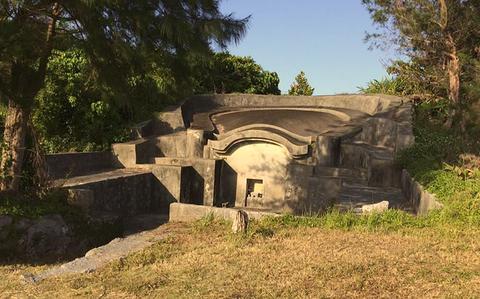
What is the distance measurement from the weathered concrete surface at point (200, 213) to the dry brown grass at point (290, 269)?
1229 mm

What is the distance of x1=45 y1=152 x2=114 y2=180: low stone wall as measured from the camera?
1297 cm

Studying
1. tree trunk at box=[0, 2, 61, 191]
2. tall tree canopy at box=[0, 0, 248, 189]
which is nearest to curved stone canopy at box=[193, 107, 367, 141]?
tall tree canopy at box=[0, 0, 248, 189]

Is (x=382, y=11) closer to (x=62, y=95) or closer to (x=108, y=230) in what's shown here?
(x=62, y=95)

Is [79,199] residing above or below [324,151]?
below

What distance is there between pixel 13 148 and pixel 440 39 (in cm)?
1695

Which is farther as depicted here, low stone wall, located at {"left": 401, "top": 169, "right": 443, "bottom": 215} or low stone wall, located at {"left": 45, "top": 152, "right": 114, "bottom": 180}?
low stone wall, located at {"left": 45, "top": 152, "right": 114, "bottom": 180}

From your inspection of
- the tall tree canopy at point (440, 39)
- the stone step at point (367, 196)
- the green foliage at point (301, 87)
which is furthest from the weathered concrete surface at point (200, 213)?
the green foliage at point (301, 87)

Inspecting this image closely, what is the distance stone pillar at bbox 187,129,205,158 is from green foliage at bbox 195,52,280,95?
7644mm

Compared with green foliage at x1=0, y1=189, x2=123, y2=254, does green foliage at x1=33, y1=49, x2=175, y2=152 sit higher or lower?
higher

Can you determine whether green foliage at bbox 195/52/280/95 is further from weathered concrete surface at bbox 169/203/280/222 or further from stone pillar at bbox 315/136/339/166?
weathered concrete surface at bbox 169/203/280/222

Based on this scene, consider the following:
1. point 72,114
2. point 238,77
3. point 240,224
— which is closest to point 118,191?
point 72,114

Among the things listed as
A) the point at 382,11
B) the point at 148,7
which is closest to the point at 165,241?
the point at 148,7

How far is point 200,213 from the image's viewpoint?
354 inches

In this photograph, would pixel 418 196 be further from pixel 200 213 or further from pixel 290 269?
pixel 290 269
